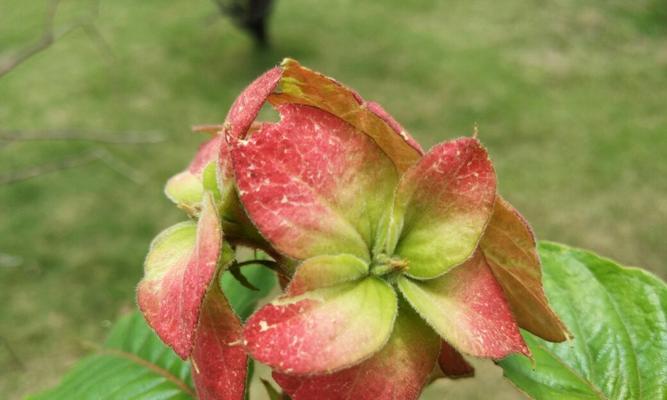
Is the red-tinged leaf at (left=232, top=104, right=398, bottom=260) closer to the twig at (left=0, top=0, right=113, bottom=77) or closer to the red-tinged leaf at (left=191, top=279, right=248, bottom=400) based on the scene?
the red-tinged leaf at (left=191, top=279, right=248, bottom=400)

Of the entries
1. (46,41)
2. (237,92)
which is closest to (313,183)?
(46,41)

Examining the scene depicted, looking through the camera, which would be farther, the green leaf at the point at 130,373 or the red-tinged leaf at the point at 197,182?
the green leaf at the point at 130,373

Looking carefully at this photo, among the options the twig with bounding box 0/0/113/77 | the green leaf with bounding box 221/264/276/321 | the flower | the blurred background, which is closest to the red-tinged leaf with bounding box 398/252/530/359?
the flower

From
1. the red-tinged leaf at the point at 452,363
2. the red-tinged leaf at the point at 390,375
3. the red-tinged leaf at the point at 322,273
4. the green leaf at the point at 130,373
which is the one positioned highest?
the red-tinged leaf at the point at 322,273

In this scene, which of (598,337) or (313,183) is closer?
(313,183)

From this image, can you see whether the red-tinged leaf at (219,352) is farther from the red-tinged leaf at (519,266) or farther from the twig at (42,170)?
the twig at (42,170)

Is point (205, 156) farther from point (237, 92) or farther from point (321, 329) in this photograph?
point (237, 92)

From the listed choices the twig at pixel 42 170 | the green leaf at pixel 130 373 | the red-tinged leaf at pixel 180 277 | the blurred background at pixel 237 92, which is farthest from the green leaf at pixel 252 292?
the blurred background at pixel 237 92
